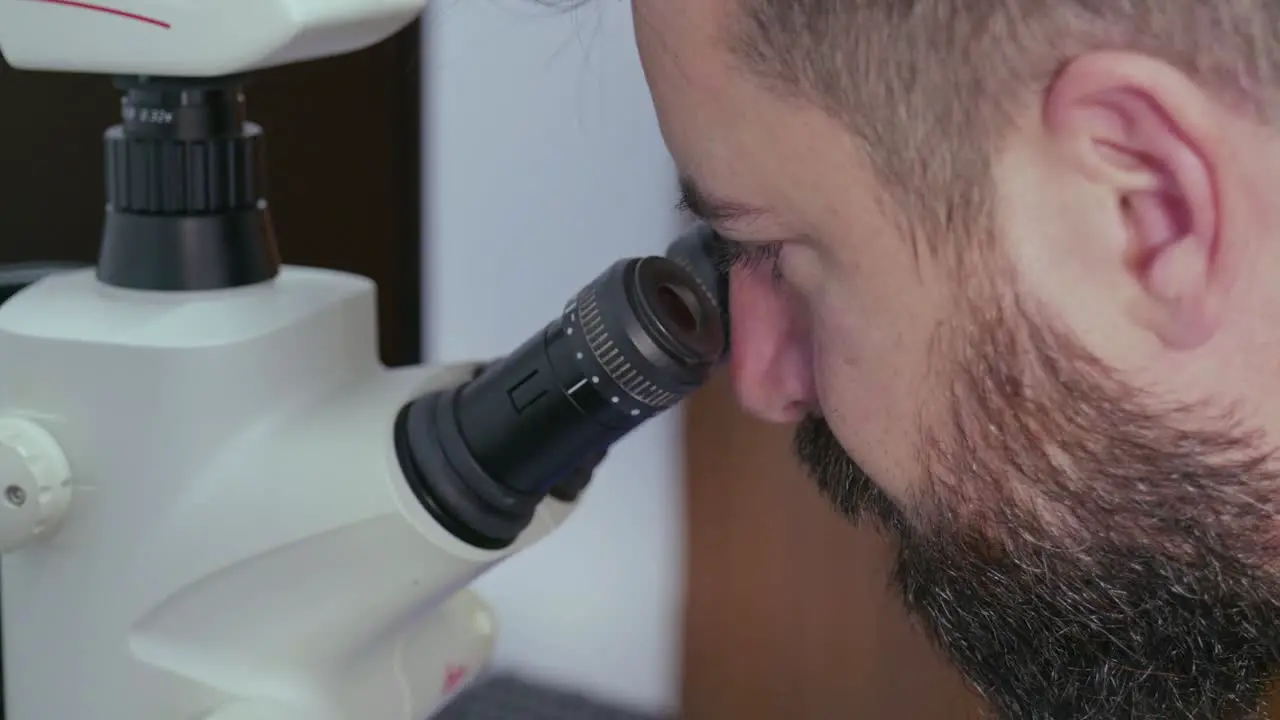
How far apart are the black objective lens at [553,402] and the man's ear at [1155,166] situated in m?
0.15

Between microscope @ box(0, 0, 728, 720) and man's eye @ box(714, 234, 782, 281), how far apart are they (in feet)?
0.10

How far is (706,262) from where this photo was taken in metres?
0.58

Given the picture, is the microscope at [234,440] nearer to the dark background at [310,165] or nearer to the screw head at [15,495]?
the screw head at [15,495]

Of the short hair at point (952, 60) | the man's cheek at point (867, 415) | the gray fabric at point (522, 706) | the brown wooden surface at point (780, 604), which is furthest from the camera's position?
the gray fabric at point (522, 706)

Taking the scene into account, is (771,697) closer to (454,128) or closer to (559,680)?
(559,680)

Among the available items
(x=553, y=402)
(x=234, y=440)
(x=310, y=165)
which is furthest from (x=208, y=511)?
(x=310, y=165)

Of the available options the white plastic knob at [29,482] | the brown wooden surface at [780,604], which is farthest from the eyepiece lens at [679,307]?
the brown wooden surface at [780,604]

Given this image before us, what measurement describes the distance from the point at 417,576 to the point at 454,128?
0.62m

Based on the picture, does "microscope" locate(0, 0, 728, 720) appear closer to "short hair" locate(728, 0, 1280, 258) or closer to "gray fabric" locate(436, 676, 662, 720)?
"short hair" locate(728, 0, 1280, 258)

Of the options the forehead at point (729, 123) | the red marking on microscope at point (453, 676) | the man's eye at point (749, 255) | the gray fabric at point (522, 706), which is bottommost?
the gray fabric at point (522, 706)

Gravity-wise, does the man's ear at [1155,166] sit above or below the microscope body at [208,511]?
above

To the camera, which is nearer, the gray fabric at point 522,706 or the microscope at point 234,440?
the microscope at point 234,440

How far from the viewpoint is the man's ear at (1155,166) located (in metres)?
0.41

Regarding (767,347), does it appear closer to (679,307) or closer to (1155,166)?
(679,307)
